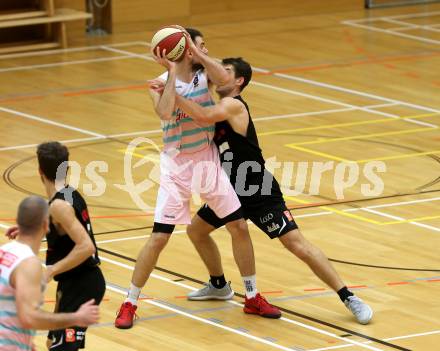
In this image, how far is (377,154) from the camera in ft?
51.8

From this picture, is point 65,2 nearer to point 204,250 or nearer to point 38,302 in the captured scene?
point 204,250

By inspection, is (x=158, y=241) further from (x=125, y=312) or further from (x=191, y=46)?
(x=191, y=46)

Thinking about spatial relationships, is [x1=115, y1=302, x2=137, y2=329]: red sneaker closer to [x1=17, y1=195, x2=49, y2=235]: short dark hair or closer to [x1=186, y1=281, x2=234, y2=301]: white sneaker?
[x1=186, y1=281, x2=234, y2=301]: white sneaker

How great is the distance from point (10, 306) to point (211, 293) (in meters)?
4.06

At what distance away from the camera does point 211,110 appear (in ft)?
32.4

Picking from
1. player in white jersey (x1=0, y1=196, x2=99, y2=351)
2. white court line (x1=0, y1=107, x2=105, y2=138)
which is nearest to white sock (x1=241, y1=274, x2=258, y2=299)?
player in white jersey (x1=0, y1=196, x2=99, y2=351)

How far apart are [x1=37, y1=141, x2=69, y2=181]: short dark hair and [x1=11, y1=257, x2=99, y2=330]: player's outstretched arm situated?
1.22 meters

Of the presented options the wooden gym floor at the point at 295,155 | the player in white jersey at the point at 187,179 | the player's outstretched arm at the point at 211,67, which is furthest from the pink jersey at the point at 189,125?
the wooden gym floor at the point at 295,155

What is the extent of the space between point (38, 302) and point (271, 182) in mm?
4027

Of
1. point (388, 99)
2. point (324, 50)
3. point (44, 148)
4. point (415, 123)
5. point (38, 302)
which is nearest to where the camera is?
point (38, 302)

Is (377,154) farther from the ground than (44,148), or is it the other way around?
(44,148)

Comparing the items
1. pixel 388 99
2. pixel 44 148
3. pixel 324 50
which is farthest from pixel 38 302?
pixel 324 50

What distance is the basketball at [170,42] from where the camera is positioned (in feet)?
31.7

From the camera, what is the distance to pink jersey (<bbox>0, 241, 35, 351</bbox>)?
6566 millimetres
